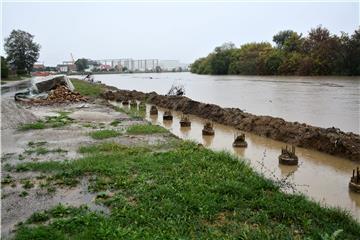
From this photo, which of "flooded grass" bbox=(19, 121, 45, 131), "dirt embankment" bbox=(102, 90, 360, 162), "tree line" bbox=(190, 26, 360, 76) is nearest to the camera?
"dirt embankment" bbox=(102, 90, 360, 162)

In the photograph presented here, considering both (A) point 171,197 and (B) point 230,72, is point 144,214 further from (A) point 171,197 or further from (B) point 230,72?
(B) point 230,72

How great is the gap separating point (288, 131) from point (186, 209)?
319 inches

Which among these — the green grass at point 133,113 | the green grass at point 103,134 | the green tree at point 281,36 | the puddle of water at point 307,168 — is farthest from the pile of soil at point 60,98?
the green tree at point 281,36

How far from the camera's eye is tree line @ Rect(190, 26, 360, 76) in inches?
2249

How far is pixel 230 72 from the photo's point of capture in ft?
310

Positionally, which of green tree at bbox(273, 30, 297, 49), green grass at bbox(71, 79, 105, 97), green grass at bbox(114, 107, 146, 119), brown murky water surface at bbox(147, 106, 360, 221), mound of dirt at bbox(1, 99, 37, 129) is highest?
green tree at bbox(273, 30, 297, 49)

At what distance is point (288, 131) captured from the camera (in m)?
12.8

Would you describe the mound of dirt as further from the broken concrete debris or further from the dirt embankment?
the broken concrete debris

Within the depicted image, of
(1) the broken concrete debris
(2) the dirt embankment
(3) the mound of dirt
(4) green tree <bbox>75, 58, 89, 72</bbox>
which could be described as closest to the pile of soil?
(1) the broken concrete debris

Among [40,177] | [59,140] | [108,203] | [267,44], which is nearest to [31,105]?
[59,140]

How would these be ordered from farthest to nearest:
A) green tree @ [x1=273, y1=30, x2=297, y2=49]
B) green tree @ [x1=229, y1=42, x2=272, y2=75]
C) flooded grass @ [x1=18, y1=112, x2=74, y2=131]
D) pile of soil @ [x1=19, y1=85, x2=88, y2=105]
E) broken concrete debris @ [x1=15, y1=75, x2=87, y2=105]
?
green tree @ [x1=273, y1=30, x2=297, y2=49] → green tree @ [x1=229, y1=42, x2=272, y2=75] → broken concrete debris @ [x1=15, y1=75, x2=87, y2=105] → pile of soil @ [x1=19, y1=85, x2=88, y2=105] → flooded grass @ [x1=18, y1=112, x2=74, y2=131]

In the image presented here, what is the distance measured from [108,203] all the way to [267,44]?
88.5 metres

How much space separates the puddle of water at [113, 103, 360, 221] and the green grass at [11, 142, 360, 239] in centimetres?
118

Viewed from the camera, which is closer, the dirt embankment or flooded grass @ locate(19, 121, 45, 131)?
the dirt embankment
